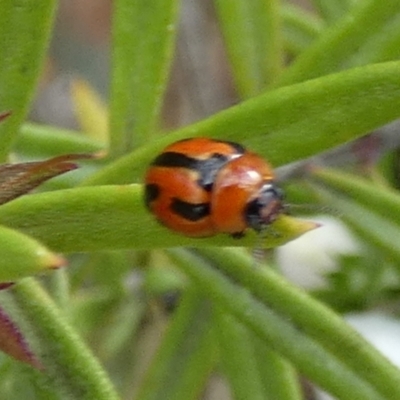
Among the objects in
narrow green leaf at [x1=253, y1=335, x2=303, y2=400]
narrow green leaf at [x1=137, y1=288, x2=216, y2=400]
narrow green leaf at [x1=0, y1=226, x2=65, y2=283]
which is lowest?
narrow green leaf at [x1=137, y1=288, x2=216, y2=400]

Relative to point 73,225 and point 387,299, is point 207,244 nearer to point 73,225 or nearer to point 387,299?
point 73,225

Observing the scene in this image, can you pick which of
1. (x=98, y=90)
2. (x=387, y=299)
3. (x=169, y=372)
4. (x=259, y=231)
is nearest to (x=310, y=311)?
(x=259, y=231)

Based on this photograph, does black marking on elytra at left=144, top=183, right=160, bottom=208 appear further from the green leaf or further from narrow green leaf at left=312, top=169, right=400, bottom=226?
narrow green leaf at left=312, top=169, right=400, bottom=226

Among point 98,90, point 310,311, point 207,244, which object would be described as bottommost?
point 98,90

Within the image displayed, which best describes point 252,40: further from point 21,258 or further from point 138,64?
point 21,258

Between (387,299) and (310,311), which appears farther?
(387,299)

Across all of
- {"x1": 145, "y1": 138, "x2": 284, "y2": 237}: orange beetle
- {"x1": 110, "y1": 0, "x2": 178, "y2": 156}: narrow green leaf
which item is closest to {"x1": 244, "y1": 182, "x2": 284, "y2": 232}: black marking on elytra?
{"x1": 145, "y1": 138, "x2": 284, "y2": 237}: orange beetle
